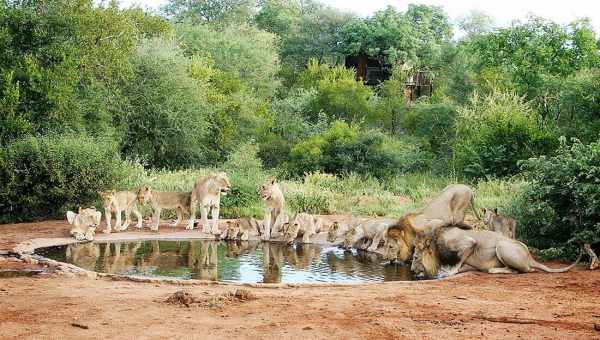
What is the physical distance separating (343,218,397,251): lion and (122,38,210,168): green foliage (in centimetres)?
1578

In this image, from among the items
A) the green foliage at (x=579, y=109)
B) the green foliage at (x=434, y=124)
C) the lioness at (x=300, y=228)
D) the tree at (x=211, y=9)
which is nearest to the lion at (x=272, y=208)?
the lioness at (x=300, y=228)

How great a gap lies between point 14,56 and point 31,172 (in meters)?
4.71

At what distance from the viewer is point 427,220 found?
12961 millimetres

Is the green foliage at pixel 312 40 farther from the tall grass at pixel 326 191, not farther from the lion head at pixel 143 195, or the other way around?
the lion head at pixel 143 195

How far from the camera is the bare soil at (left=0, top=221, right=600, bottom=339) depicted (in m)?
7.89

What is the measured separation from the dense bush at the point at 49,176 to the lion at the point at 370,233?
286 inches

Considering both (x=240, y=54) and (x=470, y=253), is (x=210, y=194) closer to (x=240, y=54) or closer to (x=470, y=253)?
(x=470, y=253)

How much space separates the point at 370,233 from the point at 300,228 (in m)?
1.85

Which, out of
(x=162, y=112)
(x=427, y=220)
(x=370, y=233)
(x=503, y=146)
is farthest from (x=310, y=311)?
(x=162, y=112)

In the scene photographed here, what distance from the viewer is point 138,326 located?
7996 millimetres

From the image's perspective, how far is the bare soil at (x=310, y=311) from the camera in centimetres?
789

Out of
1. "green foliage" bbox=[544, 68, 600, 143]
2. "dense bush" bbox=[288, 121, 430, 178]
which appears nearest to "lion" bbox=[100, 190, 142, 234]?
"dense bush" bbox=[288, 121, 430, 178]

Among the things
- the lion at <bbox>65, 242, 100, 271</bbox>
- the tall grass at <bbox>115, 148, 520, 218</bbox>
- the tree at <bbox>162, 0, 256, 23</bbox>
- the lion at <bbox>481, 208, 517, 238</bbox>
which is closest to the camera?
the lion at <bbox>65, 242, 100, 271</bbox>

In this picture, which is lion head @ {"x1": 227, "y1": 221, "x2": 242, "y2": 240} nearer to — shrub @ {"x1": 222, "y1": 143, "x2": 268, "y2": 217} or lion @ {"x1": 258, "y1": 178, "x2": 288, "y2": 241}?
lion @ {"x1": 258, "y1": 178, "x2": 288, "y2": 241}
